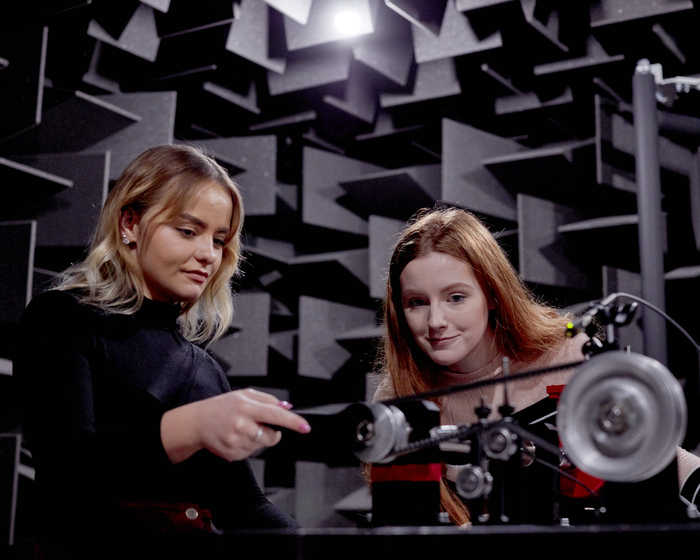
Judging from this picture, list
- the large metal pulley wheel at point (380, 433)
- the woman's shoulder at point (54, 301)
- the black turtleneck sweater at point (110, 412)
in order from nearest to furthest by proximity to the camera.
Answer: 1. the large metal pulley wheel at point (380, 433)
2. the black turtleneck sweater at point (110, 412)
3. the woman's shoulder at point (54, 301)

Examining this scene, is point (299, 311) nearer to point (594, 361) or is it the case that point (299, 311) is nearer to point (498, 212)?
point (498, 212)

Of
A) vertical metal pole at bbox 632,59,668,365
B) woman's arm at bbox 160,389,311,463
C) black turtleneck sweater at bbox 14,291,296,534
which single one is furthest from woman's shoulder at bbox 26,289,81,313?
vertical metal pole at bbox 632,59,668,365

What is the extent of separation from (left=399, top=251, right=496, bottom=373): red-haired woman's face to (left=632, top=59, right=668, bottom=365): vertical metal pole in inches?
26.2

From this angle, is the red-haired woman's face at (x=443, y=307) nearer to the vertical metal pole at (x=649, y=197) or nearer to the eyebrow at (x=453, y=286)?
the eyebrow at (x=453, y=286)

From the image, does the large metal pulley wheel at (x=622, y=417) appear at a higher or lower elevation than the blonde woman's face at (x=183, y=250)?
lower

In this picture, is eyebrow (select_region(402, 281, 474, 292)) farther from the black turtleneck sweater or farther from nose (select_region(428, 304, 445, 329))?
the black turtleneck sweater

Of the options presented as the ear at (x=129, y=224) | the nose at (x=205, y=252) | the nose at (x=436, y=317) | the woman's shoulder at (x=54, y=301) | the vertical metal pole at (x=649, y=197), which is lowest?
the woman's shoulder at (x=54, y=301)

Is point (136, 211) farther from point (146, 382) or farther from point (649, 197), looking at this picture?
point (649, 197)

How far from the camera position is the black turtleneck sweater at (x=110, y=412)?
0.87 metres

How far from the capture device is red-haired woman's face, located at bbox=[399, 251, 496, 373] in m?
1.52

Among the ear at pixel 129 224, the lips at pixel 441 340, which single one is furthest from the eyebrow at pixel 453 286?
the ear at pixel 129 224

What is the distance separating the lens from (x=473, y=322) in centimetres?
154

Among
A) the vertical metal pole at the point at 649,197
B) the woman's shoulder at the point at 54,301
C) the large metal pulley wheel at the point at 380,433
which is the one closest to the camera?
the large metal pulley wheel at the point at 380,433

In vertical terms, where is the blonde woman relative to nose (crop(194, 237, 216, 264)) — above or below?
below
